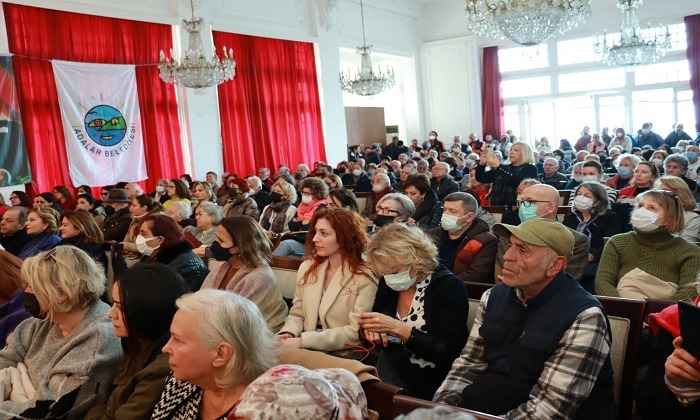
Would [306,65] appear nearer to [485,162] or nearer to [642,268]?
[485,162]

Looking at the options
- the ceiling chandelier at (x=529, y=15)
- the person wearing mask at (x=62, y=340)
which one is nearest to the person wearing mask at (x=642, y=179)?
the ceiling chandelier at (x=529, y=15)

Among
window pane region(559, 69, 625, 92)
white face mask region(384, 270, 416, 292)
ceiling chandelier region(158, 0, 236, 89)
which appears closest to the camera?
white face mask region(384, 270, 416, 292)

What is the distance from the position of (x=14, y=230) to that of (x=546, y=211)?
4.76 meters

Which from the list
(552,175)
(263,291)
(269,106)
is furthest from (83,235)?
(269,106)

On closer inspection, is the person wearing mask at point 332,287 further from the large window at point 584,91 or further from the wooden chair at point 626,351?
the large window at point 584,91

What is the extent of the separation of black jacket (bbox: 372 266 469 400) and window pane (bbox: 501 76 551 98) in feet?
57.9

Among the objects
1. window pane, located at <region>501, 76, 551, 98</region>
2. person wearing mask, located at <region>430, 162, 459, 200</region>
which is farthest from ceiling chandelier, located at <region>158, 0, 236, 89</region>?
window pane, located at <region>501, 76, 551, 98</region>

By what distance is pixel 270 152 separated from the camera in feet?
44.9

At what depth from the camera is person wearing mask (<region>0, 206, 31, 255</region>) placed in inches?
214

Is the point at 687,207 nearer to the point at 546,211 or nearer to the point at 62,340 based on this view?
the point at 546,211

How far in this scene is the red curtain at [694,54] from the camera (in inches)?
632

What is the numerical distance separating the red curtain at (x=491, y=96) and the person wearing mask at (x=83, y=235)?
636 inches

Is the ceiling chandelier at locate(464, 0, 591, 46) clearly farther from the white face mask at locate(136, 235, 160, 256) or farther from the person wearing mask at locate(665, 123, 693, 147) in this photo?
the person wearing mask at locate(665, 123, 693, 147)

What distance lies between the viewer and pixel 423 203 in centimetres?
530
